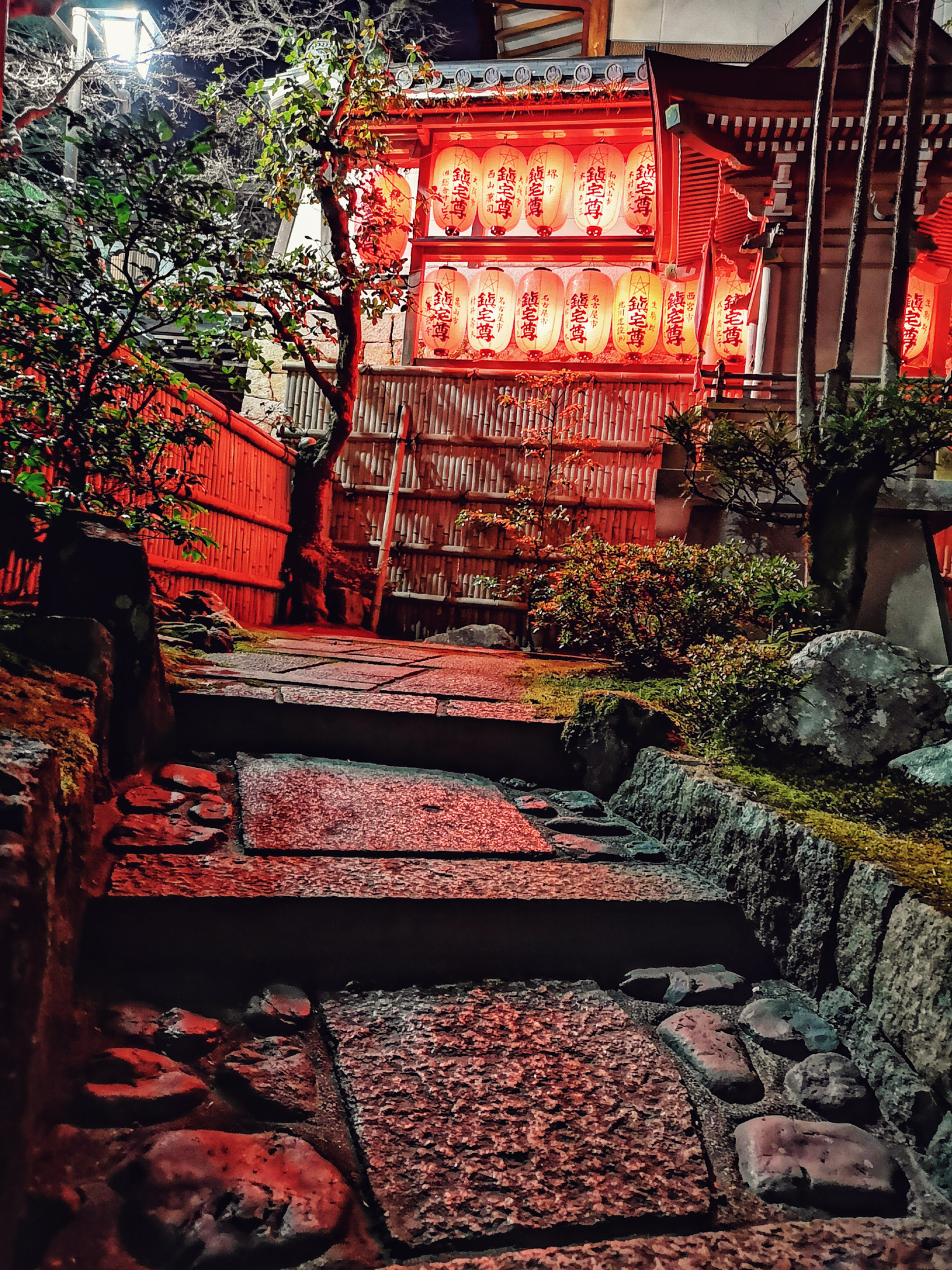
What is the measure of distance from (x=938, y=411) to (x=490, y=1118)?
425 cm

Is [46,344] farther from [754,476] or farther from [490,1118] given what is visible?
[754,476]

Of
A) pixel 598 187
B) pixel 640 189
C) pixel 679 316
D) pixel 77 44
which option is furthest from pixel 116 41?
pixel 679 316

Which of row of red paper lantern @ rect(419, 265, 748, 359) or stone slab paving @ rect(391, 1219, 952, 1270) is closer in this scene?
stone slab paving @ rect(391, 1219, 952, 1270)

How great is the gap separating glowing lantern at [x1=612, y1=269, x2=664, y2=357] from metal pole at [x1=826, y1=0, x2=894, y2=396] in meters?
6.65

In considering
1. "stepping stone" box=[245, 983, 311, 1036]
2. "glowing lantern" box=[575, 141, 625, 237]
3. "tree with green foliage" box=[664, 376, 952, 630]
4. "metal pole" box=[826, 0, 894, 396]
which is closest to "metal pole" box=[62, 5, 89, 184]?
"glowing lantern" box=[575, 141, 625, 237]

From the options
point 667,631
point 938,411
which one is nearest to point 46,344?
point 667,631

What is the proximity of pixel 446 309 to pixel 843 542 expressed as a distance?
9.37 meters

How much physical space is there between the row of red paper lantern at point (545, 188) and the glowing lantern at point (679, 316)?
118 cm

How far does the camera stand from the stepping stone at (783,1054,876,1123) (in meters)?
1.57

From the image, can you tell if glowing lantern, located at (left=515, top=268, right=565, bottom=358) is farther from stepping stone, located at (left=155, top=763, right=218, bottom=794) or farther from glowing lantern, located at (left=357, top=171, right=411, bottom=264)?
stepping stone, located at (left=155, top=763, right=218, bottom=794)

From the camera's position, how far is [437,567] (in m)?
10.3

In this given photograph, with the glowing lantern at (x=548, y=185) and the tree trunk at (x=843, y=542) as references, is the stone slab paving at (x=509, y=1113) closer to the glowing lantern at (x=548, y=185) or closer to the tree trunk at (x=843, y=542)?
the tree trunk at (x=843, y=542)

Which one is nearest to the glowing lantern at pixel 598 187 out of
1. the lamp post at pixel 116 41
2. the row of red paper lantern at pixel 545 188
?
the row of red paper lantern at pixel 545 188

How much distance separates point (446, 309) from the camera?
11898 millimetres
